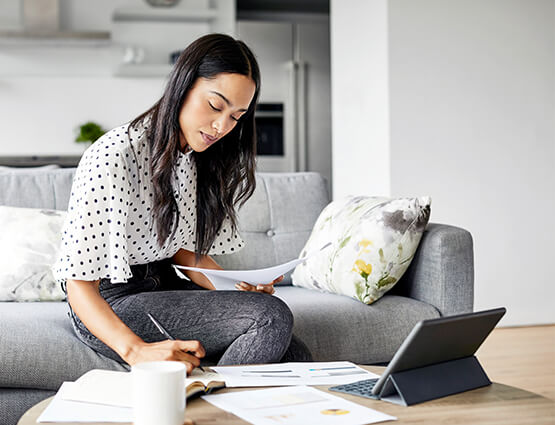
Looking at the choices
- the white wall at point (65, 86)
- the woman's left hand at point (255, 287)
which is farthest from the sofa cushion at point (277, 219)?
the white wall at point (65, 86)

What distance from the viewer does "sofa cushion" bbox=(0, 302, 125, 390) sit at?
5.45 feet

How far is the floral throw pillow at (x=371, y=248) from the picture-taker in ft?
6.97

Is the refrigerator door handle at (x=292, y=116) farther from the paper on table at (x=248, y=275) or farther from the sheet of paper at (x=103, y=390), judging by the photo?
the sheet of paper at (x=103, y=390)

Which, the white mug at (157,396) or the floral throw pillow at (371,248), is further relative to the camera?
the floral throw pillow at (371,248)

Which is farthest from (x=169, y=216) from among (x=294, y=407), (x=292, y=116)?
(x=292, y=116)

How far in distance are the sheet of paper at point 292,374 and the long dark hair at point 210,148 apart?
0.46 m

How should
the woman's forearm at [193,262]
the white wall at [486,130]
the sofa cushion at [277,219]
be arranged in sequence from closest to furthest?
1. the woman's forearm at [193,262]
2. the sofa cushion at [277,219]
3. the white wall at [486,130]

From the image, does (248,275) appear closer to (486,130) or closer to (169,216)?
(169,216)

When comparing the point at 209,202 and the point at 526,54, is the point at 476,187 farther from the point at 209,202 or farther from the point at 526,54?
the point at 209,202

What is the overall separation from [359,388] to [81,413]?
43 centimetres

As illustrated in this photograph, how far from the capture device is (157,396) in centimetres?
87

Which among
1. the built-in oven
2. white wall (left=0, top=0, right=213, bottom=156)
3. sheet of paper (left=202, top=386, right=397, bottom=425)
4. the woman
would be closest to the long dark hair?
the woman

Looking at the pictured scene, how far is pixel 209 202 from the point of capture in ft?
5.74

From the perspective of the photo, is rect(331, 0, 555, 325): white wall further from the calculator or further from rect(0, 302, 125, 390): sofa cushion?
the calculator
